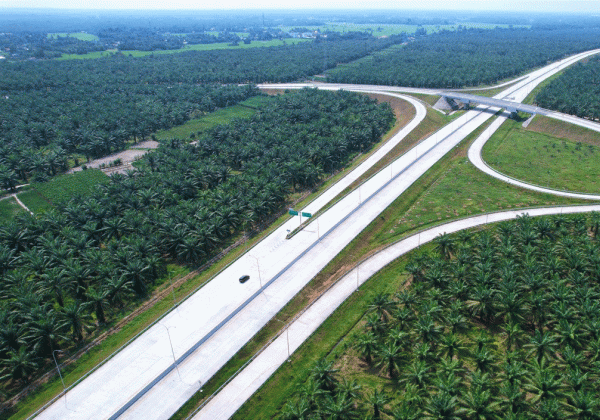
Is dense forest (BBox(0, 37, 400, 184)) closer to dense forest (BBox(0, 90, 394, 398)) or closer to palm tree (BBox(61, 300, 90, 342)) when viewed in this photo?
dense forest (BBox(0, 90, 394, 398))

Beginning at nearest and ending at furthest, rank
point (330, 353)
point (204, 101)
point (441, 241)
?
point (330, 353)
point (441, 241)
point (204, 101)

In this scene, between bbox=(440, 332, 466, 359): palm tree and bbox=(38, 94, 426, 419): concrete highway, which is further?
bbox=(440, 332, 466, 359): palm tree

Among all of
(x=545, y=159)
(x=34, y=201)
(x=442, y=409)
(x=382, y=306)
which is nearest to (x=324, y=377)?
(x=442, y=409)

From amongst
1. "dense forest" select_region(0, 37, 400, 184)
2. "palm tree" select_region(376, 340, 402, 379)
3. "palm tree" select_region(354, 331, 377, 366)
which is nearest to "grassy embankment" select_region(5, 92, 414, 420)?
"palm tree" select_region(354, 331, 377, 366)

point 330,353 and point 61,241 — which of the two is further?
point 61,241

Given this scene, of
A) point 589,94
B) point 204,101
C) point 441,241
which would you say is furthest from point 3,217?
point 589,94

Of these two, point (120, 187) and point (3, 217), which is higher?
point (120, 187)

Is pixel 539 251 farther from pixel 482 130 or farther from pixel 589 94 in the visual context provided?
pixel 589 94

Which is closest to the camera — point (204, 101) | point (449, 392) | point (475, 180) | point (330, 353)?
point (449, 392)
